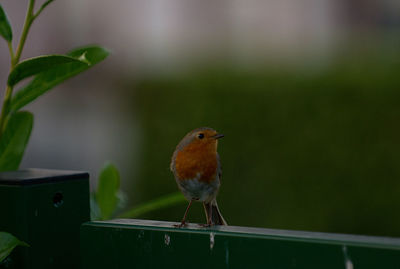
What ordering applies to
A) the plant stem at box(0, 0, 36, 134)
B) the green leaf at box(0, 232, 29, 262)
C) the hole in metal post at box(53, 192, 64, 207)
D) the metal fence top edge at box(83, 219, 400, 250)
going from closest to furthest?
the metal fence top edge at box(83, 219, 400, 250)
the green leaf at box(0, 232, 29, 262)
the plant stem at box(0, 0, 36, 134)
the hole in metal post at box(53, 192, 64, 207)

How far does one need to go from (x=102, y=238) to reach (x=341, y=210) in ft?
15.9

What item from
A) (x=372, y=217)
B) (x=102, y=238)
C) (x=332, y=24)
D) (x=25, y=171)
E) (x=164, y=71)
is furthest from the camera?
(x=332, y=24)

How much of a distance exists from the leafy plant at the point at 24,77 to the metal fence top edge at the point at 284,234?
13.1 inches

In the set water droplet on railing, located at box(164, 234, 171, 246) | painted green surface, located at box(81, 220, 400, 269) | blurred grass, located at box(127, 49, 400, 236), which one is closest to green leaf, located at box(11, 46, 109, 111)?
painted green surface, located at box(81, 220, 400, 269)

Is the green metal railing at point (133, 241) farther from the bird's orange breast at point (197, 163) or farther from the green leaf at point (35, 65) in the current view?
the bird's orange breast at point (197, 163)

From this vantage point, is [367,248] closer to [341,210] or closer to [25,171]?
[25,171]

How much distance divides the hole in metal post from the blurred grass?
4.61 m

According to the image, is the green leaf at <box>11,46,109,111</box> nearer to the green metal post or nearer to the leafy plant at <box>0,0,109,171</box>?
the leafy plant at <box>0,0,109,171</box>

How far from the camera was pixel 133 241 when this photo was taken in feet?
4.58

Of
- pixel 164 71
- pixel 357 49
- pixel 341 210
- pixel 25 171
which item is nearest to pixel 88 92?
pixel 164 71

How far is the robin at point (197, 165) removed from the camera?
191cm

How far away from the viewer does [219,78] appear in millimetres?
6668

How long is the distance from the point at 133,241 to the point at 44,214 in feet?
0.84

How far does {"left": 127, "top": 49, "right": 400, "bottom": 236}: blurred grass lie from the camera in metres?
5.85
